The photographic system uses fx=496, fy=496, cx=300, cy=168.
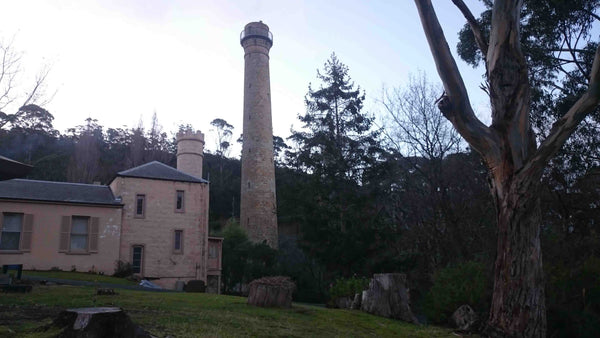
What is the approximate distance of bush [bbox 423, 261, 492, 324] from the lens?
10820 millimetres

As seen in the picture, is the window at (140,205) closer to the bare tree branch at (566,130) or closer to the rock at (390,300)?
the rock at (390,300)

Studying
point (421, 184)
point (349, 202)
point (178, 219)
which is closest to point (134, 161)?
point (178, 219)

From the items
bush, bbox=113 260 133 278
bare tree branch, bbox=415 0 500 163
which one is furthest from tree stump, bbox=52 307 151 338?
bush, bbox=113 260 133 278

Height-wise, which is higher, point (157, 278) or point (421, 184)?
point (421, 184)

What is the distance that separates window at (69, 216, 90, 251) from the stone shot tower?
1313 centimetres

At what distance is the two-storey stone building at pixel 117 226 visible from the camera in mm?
21781

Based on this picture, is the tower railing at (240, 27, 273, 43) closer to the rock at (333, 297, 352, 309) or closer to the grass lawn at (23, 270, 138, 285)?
the grass lawn at (23, 270, 138, 285)

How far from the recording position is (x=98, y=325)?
488 centimetres

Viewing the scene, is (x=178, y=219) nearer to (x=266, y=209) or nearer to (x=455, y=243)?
(x=266, y=209)

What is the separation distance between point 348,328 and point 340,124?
78.0ft

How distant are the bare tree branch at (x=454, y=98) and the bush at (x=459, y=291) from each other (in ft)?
12.7

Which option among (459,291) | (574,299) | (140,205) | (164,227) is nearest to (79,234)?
(140,205)

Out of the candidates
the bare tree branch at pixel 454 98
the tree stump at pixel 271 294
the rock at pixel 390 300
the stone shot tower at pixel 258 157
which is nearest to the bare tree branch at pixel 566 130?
the bare tree branch at pixel 454 98

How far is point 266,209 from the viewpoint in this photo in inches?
1369
